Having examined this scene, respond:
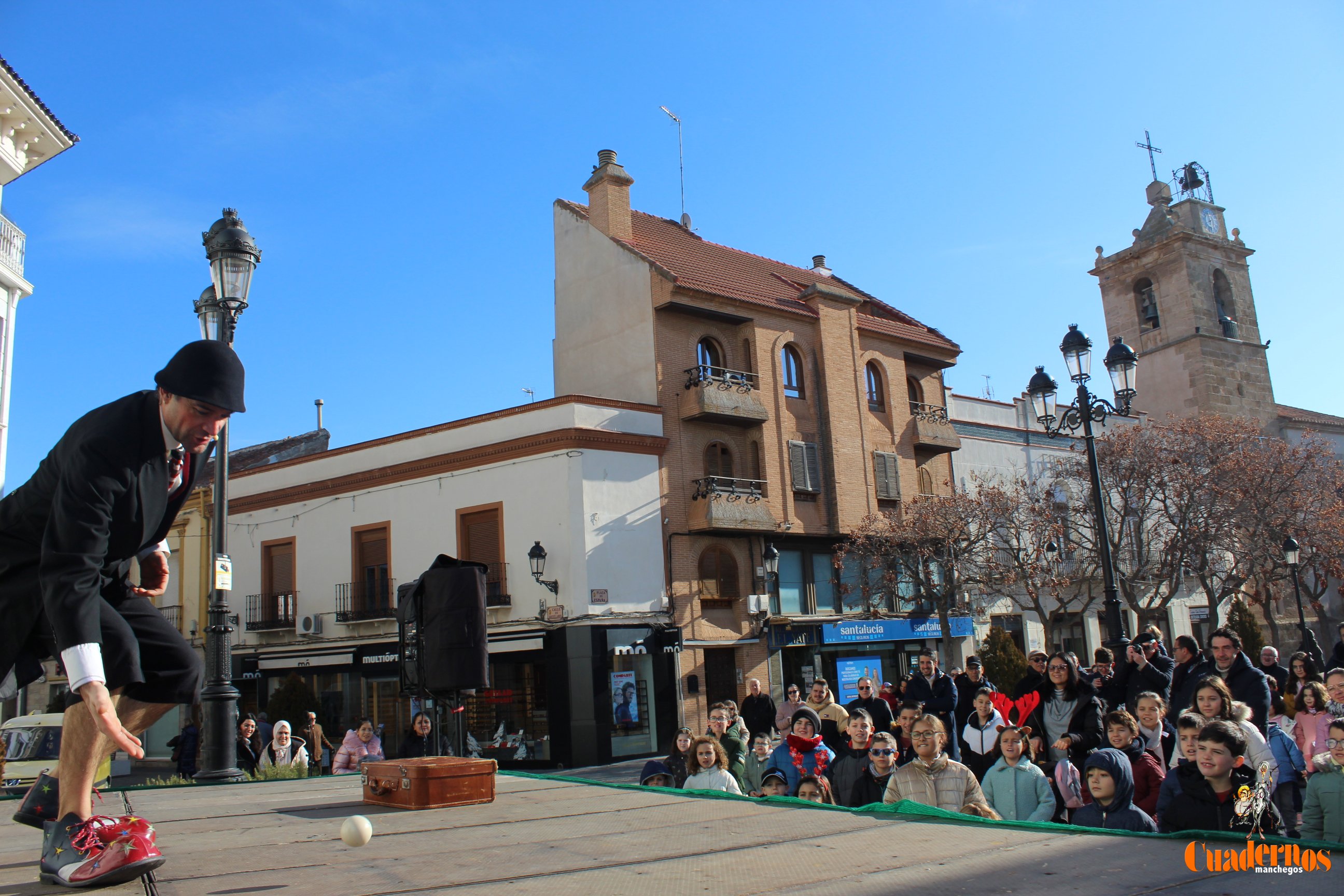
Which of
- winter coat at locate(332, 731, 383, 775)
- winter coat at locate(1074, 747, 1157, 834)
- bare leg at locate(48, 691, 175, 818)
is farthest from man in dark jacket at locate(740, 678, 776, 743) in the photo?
bare leg at locate(48, 691, 175, 818)

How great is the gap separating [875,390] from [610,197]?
382 inches

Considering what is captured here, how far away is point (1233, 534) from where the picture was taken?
95.9ft

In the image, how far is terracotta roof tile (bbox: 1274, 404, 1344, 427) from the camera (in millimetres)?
44250

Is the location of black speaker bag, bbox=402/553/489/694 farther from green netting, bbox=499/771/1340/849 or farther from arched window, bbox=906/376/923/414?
arched window, bbox=906/376/923/414

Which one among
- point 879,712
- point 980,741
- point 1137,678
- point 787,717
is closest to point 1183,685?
point 1137,678

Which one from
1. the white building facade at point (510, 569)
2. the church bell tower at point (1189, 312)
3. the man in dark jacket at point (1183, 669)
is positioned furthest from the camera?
the church bell tower at point (1189, 312)

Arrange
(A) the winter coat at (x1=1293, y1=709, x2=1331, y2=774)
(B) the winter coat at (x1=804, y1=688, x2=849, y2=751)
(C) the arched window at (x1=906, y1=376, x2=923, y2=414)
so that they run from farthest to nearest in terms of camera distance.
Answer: (C) the arched window at (x1=906, y1=376, x2=923, y2=414), (B) the winter coat at (x1=804, y1=688, x2=849, y2=751), (A) the winter coat at (x1=1293, y1=709, x2=1331, y2=774)

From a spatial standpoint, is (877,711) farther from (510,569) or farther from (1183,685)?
(510,569)

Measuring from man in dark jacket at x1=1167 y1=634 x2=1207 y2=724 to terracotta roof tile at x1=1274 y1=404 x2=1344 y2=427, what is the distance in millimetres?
40138

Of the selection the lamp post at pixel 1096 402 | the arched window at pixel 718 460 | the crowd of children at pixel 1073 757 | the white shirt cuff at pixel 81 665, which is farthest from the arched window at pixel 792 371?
the white shirt cuff at pixel 81 665

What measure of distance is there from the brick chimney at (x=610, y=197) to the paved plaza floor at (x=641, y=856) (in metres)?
25.7

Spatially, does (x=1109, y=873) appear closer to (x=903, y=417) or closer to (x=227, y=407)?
(x=227, y=407)

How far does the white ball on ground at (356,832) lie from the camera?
379cm

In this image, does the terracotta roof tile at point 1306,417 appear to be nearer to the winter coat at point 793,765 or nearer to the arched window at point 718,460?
the arched window at point 718,460
